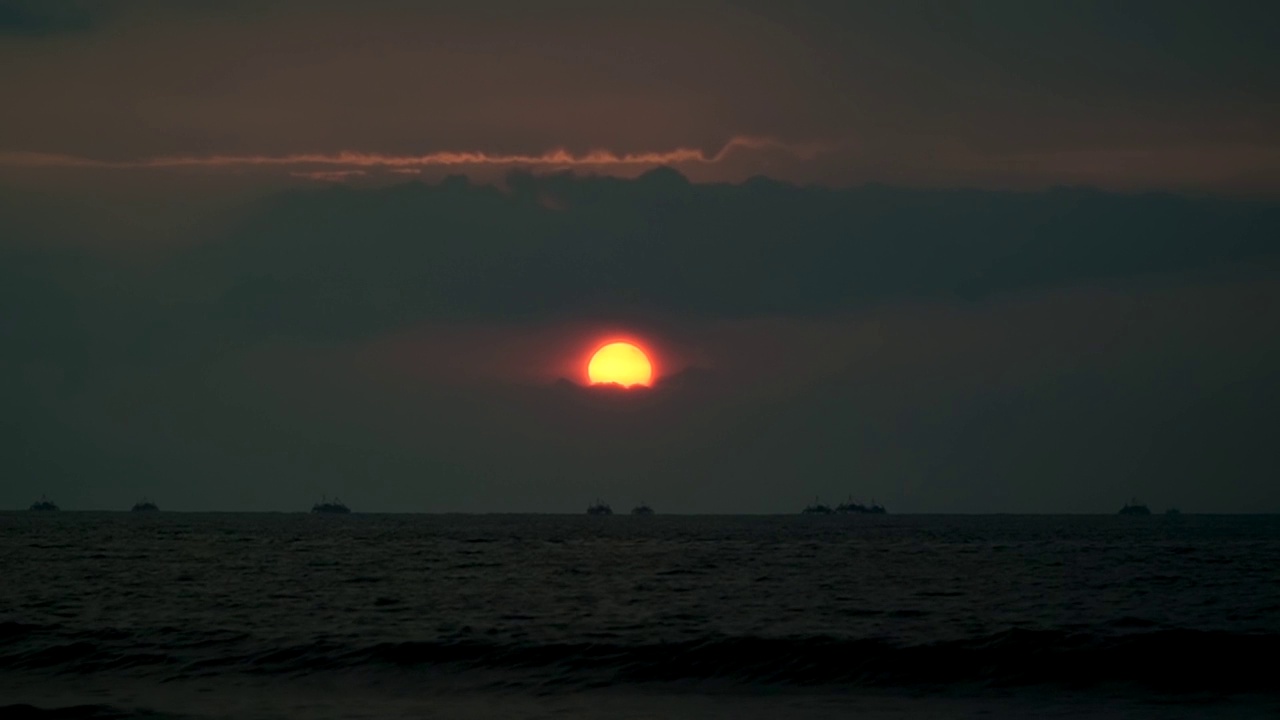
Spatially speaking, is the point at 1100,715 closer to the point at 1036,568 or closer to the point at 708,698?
the point at 708,698

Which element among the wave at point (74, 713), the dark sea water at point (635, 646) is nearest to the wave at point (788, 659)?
the dark sea water at point (635, 646)

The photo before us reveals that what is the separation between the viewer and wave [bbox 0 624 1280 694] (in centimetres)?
3400

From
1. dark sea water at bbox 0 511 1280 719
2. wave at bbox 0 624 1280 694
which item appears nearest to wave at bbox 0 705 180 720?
dark sea water at bbox 0 511 1280 719

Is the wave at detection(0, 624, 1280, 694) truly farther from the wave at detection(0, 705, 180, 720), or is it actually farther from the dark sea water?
the wave at detection(0, 705, 180, 720)

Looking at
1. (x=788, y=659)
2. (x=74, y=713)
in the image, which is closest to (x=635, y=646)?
(x=788, y=659)

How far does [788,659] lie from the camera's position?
120 ft

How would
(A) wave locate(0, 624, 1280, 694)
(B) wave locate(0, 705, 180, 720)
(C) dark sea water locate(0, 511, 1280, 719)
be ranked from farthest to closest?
(A) wave locate(0, 624, 1280, 694) < (C) dark sea water locate(0, 511, 1280, 719) < (B) wave locate(0, 705, 180, 720)

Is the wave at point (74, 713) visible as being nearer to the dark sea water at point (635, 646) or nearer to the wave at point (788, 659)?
the dark sea water at point (635, 646)

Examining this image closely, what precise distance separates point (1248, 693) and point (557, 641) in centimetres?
1980

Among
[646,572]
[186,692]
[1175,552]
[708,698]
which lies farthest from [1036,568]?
[186,692]

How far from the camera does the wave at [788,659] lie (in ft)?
112

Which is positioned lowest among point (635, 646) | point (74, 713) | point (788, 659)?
point (74, 713)

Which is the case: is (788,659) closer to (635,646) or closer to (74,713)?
(635,646)

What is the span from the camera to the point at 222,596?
53906 mm
